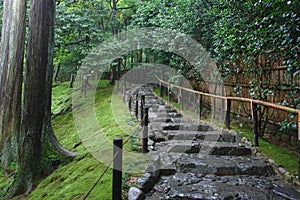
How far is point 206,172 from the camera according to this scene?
13.0ft

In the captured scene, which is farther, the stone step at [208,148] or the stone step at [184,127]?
the stone step at [184,127]

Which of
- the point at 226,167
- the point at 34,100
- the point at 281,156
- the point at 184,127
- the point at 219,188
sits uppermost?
the point at 34,100

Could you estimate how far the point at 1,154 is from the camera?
246 inches

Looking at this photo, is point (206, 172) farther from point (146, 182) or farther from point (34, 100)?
point (34, 100)

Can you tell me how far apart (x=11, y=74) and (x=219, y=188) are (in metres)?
5.89

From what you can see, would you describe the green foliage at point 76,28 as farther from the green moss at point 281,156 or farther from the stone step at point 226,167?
the green moss at point 281,156

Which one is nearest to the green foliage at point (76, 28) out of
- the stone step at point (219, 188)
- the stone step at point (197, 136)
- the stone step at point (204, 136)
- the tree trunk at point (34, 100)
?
the tree trunk at point (34, 100)

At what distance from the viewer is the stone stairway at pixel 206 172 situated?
3193mm

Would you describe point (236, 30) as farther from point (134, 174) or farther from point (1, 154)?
point (1, 154)

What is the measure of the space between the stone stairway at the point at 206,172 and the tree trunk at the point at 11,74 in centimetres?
385

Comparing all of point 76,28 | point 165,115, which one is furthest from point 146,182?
point 76,28

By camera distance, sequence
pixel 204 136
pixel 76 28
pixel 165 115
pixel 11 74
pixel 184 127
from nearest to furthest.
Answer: pixel 204 136
pixel 11 74
pixel 184 127
pixel 165 115
pixel 76 28

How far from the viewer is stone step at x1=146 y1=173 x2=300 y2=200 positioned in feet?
10.3

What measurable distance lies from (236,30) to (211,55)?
7.88 ft
